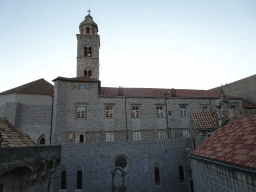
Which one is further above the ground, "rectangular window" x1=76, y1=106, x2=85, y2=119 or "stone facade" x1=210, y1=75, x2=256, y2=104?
"stone facade" x1=210, y1=75, x2=256, y2=104

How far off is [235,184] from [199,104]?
2245 centimetres

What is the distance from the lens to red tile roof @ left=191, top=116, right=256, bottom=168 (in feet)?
26.9

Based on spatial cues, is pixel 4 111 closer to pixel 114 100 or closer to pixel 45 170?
pixel 114 100

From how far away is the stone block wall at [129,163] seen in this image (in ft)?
63.3

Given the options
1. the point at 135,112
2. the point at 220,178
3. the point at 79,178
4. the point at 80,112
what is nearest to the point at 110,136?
the point at 135,112

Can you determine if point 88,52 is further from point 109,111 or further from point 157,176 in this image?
point 157,176

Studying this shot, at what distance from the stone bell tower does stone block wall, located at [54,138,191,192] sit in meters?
16.2

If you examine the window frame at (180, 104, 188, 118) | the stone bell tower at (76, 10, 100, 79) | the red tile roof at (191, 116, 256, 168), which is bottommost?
the red tile roof at (191, 116, 256, 168)

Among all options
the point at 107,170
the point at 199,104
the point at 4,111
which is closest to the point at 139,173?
the point at 107,170

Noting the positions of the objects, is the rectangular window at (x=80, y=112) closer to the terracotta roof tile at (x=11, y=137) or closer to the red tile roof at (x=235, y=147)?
the terracotta roof tile at (x=11, y=137)

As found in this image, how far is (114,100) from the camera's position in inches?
1067

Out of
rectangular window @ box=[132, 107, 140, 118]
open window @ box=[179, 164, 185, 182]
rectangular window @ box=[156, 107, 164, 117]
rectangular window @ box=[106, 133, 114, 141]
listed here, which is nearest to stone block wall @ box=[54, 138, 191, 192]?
open window @ box=[179, 164, 185, 182]

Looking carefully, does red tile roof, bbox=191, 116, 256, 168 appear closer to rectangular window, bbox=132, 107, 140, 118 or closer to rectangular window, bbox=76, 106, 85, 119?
rectangular window, bbox=132, 107, 140, 118

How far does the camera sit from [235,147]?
978 centimetres
